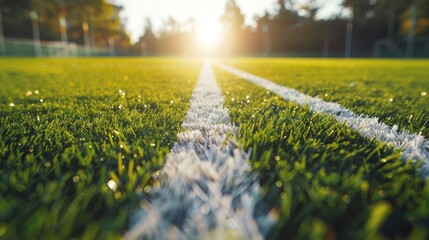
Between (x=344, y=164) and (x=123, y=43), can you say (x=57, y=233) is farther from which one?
(x=123, y=43)

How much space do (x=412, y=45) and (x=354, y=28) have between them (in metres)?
12.8

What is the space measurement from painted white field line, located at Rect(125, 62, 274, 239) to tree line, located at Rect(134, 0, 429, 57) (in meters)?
39.1

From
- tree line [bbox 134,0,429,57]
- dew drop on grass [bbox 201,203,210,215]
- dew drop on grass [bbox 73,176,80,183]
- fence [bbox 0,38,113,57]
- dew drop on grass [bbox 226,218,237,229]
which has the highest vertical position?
tree line [bbox 134,0,429,57]

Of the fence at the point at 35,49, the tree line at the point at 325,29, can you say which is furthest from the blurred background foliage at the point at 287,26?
the fence at the point at 35,49

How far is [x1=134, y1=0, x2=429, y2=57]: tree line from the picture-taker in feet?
125

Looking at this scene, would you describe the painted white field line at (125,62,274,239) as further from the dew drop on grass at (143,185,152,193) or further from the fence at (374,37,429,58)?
the fence at (374,37,429,58)

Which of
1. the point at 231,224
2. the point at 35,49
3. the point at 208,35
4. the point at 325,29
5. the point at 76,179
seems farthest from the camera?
the point at 208,35

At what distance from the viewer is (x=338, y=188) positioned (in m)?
0.77

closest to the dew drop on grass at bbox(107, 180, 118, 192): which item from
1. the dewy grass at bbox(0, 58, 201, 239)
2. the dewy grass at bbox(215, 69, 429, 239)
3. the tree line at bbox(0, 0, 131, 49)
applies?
the dewy grass at bbox(0, 58, 201, 239)

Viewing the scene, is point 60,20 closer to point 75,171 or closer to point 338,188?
point 75,171

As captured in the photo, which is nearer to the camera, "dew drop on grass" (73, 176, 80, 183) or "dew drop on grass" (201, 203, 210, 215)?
"dew drop on grass" (201, 203, 210, 215)

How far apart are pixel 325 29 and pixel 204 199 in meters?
50.3

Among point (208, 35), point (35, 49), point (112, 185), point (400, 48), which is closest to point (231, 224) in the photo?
point (112, 185)

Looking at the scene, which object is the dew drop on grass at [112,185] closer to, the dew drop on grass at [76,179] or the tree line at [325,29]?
the dew drop on grass at [76,179]
